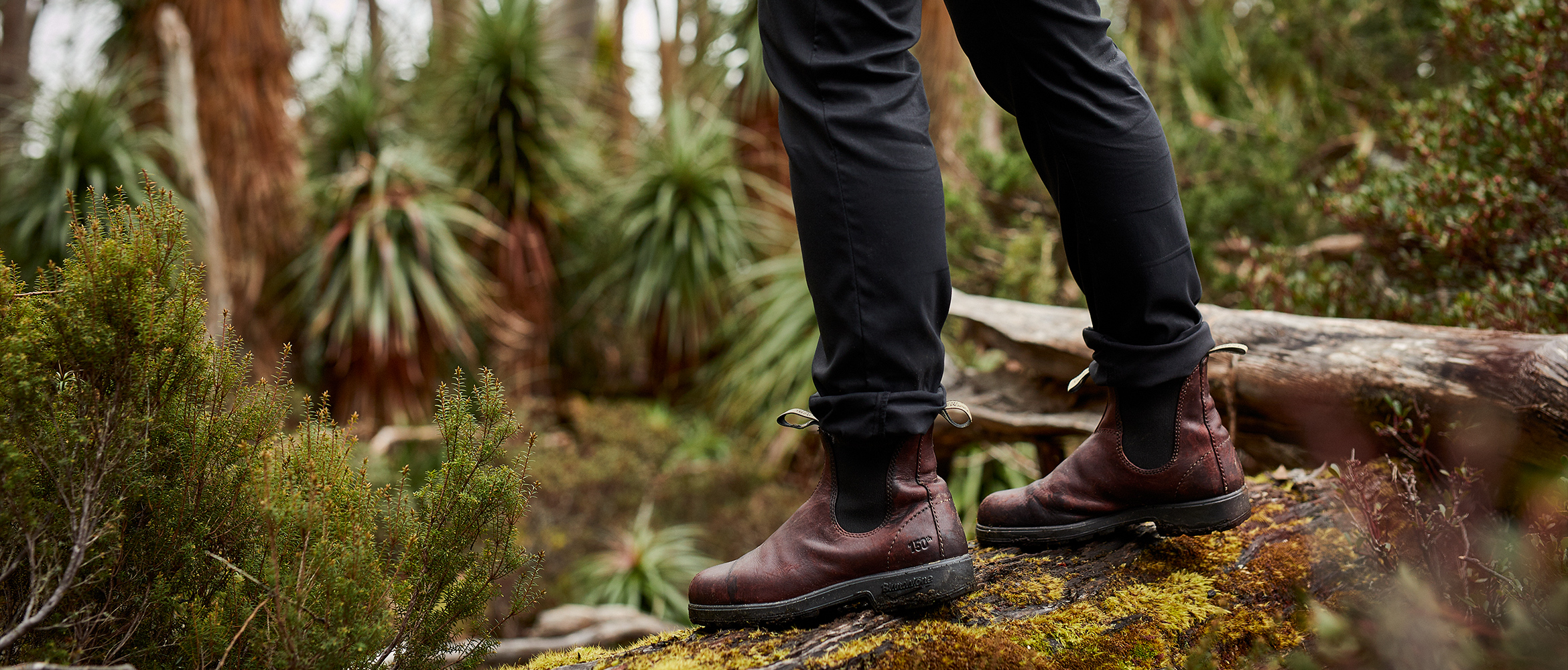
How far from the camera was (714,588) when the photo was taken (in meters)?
1.15

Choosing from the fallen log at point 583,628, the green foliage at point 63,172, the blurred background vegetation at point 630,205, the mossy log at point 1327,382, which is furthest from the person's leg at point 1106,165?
the green foliage at point 63,172

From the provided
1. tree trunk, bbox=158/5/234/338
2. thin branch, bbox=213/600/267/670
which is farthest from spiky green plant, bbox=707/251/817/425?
thin branch, bbox=213/600/267/670

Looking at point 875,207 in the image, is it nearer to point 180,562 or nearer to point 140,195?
point 180,562

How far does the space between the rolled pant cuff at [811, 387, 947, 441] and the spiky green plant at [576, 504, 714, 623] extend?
9.46 feet

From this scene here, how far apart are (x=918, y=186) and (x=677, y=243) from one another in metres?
3.85

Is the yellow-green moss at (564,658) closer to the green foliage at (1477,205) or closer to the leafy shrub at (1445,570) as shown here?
the leafy shrub at (1445,570)

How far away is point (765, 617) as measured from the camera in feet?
3.70

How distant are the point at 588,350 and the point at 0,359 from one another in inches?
181

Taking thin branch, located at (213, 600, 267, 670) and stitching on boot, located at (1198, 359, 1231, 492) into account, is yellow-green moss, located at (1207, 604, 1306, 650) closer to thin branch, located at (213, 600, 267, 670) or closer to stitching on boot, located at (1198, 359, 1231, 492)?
stitching on boot, located at (1198, 359, 1231, 492)

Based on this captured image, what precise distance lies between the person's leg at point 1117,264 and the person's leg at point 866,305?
0.16 m

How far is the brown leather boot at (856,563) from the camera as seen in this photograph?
1.10m

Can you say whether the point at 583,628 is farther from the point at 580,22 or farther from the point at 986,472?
the point at 580,22

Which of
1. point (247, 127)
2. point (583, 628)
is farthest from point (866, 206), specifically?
point (247, 127)

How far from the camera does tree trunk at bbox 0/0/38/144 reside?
173 inches
